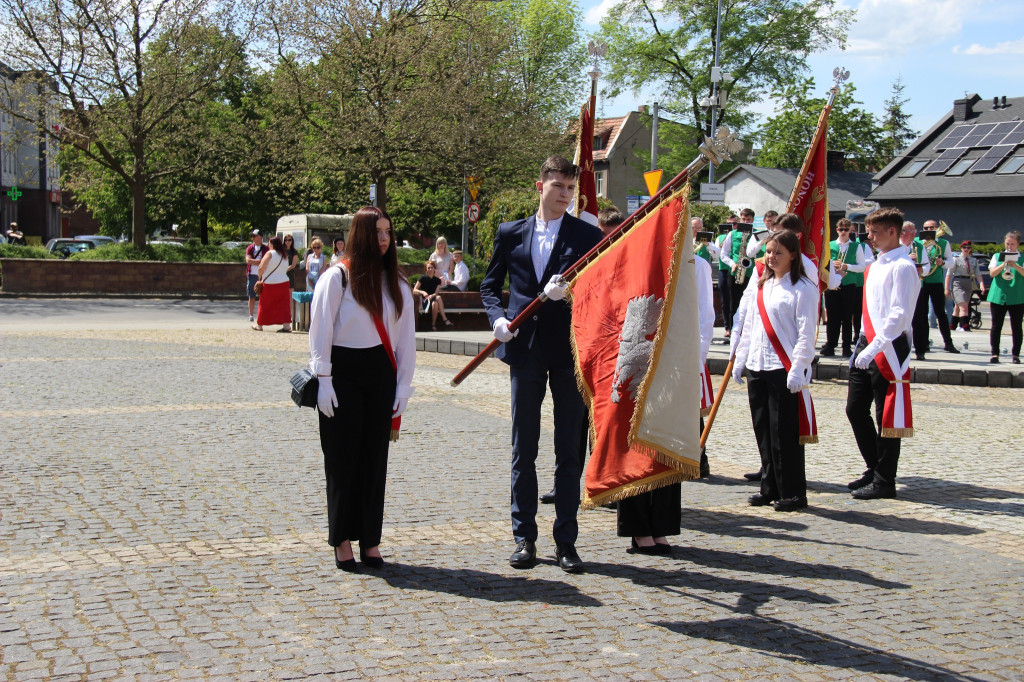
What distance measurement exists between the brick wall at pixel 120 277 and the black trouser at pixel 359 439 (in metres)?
26.8

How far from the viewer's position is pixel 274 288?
19422 millimetres

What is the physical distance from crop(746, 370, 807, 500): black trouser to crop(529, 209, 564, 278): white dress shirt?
2.14 meters

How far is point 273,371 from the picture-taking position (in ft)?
43.7

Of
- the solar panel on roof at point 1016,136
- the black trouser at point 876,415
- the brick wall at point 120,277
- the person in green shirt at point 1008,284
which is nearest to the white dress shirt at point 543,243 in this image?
the black trouser at point 876,415

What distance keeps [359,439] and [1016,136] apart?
161 feet

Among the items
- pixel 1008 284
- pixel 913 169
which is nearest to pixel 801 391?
pixel 1008 284

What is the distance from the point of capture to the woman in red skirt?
19266mm

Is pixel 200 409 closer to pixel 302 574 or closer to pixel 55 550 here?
pixel 55 550

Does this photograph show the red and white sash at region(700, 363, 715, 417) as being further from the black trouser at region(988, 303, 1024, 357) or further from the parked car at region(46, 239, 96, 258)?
the parked car at region(46, 239, 96, 258)

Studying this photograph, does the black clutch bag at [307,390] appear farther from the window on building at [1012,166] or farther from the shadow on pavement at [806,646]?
the window on building at [1012,166]

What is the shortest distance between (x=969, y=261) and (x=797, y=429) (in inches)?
682

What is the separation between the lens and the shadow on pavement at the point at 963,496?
273 inches

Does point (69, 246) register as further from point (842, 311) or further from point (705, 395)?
point (705, 395)

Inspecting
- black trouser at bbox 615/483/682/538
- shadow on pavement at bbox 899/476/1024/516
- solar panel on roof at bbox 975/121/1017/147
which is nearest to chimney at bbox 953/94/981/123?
solar panel on roof at bbox 975/121/1017/147
